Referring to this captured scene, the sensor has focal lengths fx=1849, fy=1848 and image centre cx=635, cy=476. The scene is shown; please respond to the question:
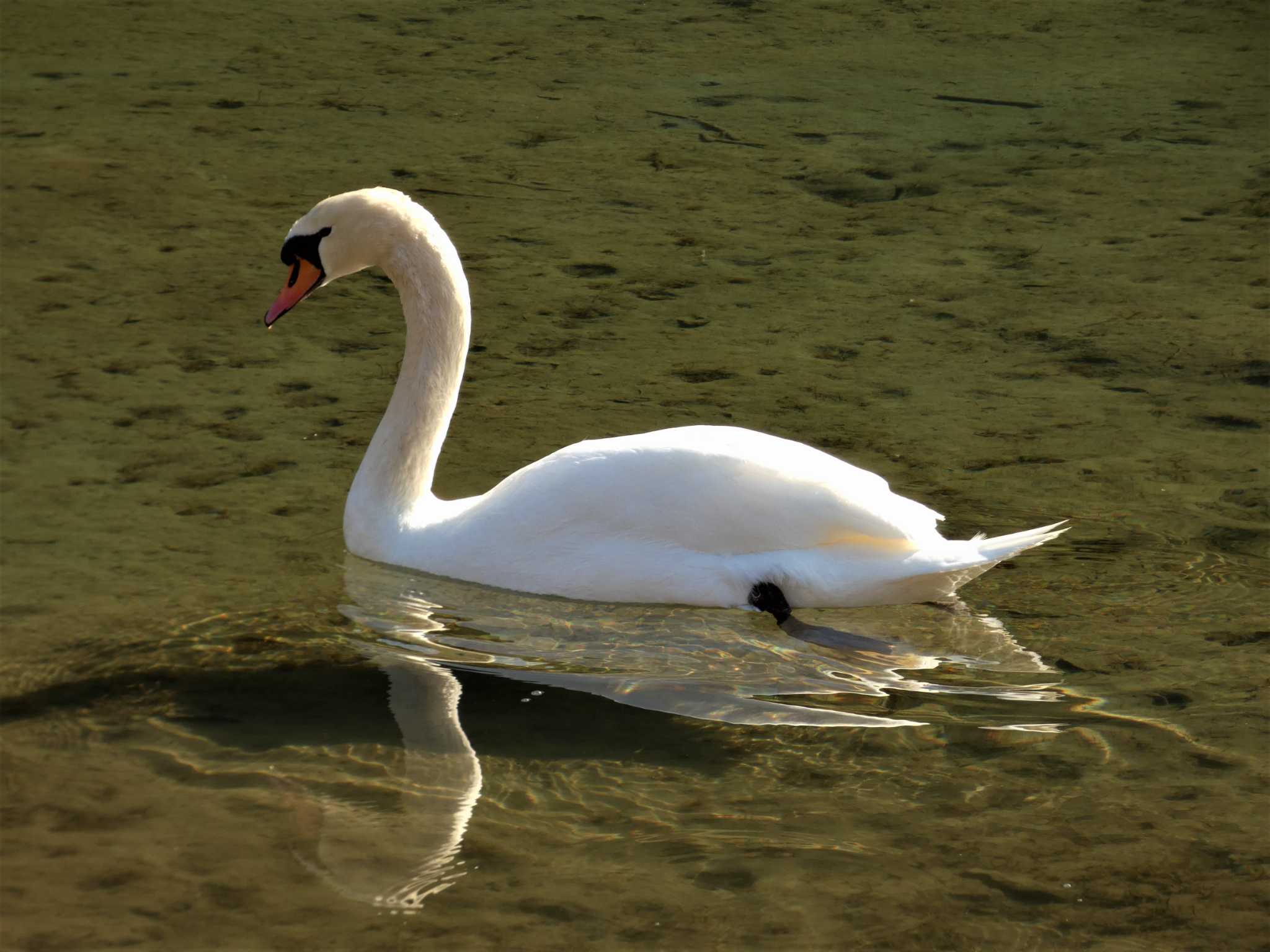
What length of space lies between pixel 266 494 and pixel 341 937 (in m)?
2.14

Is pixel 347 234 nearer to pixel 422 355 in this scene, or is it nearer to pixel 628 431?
pixel 422 355

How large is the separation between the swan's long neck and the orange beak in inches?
7.2

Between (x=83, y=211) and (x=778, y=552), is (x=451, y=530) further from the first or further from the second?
(x=83, y=211)

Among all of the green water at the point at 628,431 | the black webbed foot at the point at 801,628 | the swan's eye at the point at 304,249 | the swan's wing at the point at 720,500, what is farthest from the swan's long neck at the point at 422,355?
the black webbed foot at the point at 801,628

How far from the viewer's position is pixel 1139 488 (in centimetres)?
514

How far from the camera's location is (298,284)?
4.98 metres

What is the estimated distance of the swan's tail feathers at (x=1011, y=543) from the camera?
4266mm

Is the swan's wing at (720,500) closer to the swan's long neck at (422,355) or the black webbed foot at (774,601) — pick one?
the black webbed foot at (774,601)

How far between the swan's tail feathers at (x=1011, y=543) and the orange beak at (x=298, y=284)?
A: 1900 millimetres

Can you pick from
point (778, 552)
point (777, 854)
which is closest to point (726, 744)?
point (777, 854)

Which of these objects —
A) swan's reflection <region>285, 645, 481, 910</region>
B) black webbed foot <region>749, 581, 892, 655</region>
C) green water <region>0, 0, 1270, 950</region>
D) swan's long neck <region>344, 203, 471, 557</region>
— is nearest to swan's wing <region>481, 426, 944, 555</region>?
black webbed foot <region>749, 581, 892, 655</region>

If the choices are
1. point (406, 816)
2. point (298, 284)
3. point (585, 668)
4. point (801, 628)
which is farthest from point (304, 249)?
point (406, 816)

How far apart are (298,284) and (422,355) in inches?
15.5

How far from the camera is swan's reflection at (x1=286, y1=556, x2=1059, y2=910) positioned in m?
3.48
